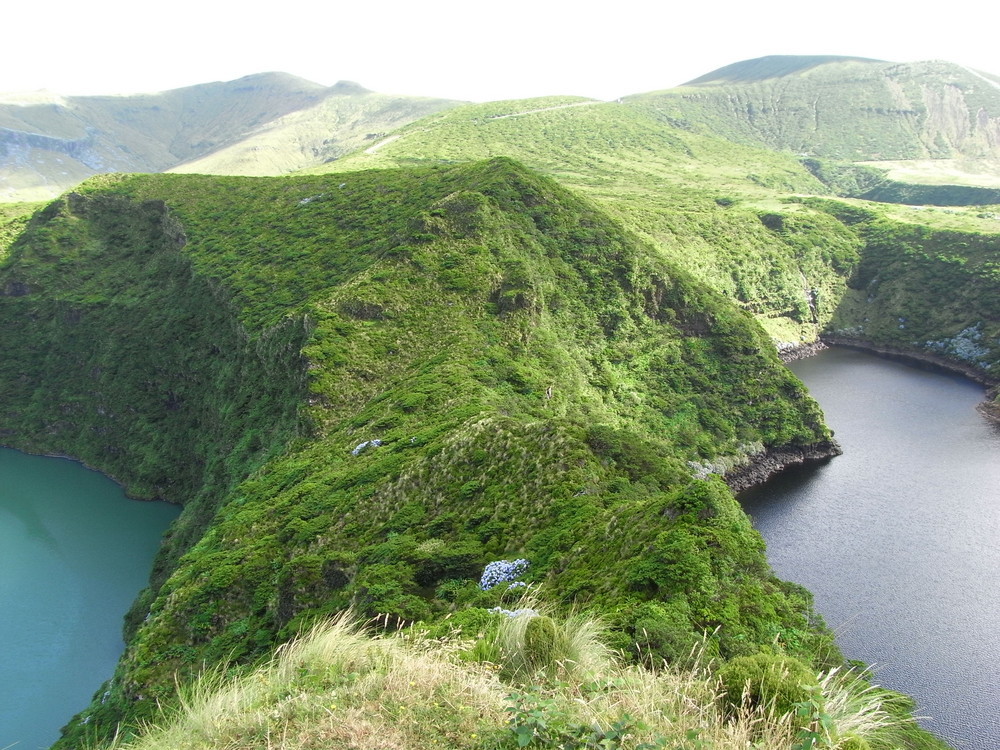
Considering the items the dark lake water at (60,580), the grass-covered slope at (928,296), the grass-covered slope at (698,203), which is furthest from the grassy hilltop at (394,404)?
the grass-covered slope at (928,296)

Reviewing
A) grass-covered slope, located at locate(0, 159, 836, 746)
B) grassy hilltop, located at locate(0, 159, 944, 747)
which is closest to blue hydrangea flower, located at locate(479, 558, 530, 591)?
grassy hilltop, located at locate(0, 159, 944, 747)

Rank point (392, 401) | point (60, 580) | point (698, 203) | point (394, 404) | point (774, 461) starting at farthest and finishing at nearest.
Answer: point (698, 203)
point (774, 461)
point (60, 580)
point (392, 401)
point (394, 404)

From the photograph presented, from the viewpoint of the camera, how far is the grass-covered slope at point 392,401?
2216 cm

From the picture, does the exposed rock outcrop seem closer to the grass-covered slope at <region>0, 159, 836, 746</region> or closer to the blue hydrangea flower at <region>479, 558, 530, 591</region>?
the grass-covered slope at <region>0, 159, 836, 746</region>

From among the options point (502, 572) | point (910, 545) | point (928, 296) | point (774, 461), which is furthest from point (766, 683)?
point (928, 296)

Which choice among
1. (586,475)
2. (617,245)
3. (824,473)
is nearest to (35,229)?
(617,245)

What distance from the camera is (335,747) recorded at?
831cm

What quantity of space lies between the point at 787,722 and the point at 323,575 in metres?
22.3

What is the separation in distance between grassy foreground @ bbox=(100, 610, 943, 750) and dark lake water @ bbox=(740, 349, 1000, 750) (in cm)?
1751

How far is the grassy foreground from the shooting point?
785 cm

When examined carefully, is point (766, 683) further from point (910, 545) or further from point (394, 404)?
point (910, 545)

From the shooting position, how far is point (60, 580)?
175 feet

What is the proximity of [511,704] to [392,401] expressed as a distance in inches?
1380

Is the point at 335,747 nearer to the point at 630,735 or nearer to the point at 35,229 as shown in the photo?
the point at 630,735
